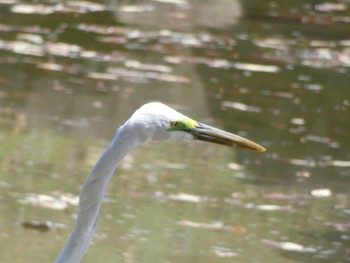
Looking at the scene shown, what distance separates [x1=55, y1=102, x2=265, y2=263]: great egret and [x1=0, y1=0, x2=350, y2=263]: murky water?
80.8 inches

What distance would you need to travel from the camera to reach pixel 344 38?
43.5 feet

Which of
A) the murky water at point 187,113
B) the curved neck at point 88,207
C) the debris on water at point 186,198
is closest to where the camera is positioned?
the curved neck at point 88,207

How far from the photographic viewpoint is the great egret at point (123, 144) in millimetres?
3979

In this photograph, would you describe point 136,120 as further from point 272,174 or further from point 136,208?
point 272,174

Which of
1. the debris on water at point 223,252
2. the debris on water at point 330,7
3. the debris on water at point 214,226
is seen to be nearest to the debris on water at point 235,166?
the debris on water at point 214,226

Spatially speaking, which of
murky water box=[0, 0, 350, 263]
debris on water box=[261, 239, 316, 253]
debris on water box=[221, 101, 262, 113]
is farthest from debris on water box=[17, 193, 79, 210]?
debris on water box=[221, 101, 262, 113]

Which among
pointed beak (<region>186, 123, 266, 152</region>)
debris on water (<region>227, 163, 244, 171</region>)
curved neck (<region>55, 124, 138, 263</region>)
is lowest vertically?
debris on water (<region>227, 163, 244, 171</region>)

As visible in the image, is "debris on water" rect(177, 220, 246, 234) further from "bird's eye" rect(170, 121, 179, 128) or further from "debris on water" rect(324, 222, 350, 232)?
"bird's eye" rect(170, 121, 179, 128)

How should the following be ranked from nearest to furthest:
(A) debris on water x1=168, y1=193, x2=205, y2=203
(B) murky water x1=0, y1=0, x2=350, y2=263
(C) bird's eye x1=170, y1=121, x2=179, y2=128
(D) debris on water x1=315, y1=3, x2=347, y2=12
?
(C) bird's eye x1=170, y1=121, x2=179, y2=128, (B) murky water x1=0, y1=0, x2=350, y2=263, (A) debris on water x1=168, y1=193, x2=205, y2=203, (D) debris on water x1=315, y1=3, x2=347, y2=12

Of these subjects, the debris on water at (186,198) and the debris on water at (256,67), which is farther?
the debris on water at (256,67)

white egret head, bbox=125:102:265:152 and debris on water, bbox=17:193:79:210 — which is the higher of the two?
white egret head, bbox=125:102:265:152

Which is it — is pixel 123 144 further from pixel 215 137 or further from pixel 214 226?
pixel 214 226

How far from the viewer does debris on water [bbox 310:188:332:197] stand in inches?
312

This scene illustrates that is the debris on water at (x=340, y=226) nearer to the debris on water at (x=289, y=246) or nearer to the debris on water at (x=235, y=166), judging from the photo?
the debris on water at (x=289, y=246)
